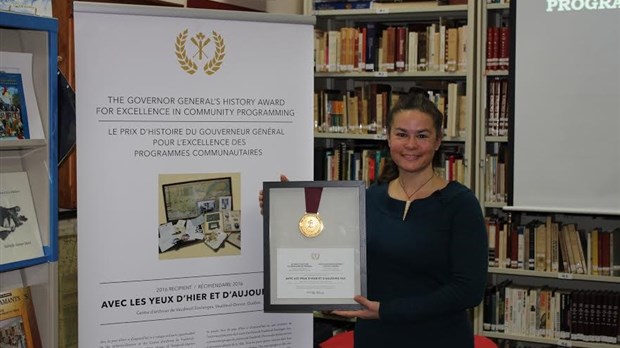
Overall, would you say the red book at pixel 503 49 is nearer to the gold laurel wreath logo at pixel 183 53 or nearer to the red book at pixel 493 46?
the red book at pixel 493 46

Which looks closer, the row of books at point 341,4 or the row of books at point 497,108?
the row of books at point 497,108

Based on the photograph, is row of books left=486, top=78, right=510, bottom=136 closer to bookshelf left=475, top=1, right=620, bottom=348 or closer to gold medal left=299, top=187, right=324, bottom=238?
bookshelf left=475, top=1, right=620, bottom=348

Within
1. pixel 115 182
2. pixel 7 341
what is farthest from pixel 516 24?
pixel 7 341

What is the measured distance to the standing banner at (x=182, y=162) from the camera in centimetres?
251

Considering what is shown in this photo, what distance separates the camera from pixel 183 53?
2.58 meters

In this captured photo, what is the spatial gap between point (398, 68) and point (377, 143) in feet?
1.68

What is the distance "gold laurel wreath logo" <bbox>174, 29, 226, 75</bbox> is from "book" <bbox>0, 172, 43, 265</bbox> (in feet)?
2.17

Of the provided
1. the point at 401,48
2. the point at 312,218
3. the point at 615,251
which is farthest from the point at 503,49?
the point at 312,218

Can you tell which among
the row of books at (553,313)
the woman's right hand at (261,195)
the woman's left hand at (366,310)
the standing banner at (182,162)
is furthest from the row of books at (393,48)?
the woman's left hand at (366,310)

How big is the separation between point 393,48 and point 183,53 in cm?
211

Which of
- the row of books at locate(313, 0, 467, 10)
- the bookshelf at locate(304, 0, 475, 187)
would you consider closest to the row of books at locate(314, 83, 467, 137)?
the bookshelf at locate(304, 0, 475, 187)

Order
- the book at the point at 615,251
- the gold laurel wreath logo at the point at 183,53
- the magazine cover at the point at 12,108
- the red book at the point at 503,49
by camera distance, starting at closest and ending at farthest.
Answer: the magazine cover at the point at 12,108
the gold laurel wreath logo at the point at 183,53
the book at the point at 615,251
the red book at the point at 503,49

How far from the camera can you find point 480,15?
422 cm

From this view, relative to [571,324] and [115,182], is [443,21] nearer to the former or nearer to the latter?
[571,324]
